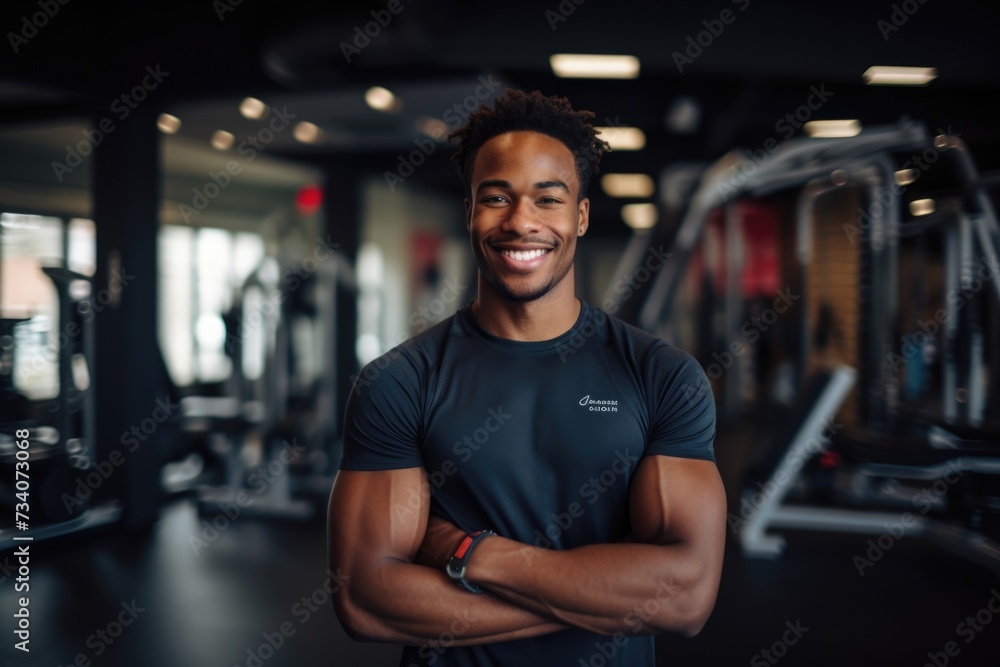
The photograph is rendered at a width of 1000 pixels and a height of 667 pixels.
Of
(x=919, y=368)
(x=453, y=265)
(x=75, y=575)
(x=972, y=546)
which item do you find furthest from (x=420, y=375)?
(x=453, y=265)

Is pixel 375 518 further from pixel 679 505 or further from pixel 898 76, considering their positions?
pixel 898 76

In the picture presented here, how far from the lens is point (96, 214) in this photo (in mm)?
3732

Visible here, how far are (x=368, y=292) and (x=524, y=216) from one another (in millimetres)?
4689

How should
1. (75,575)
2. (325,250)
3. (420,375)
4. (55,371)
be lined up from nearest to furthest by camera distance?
(420,375) → (75,575) → (55,371) → (325,250)

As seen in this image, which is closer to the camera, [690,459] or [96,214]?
[690,459]

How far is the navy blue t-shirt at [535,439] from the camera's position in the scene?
0.97m

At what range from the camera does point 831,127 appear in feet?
19.1

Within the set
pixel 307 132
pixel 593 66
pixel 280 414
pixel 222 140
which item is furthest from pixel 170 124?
pixel 593 66

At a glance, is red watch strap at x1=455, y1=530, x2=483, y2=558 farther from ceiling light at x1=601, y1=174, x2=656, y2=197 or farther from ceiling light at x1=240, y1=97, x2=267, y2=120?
ceiling light at x1=601, y1=174, x2=656, y2=197

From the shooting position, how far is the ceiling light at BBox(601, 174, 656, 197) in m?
8.43

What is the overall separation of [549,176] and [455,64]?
11.4ft

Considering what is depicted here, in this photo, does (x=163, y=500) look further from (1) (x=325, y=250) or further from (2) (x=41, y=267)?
(1) (x=325, y=250)

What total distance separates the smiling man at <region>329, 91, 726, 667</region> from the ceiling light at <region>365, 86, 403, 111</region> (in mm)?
4329

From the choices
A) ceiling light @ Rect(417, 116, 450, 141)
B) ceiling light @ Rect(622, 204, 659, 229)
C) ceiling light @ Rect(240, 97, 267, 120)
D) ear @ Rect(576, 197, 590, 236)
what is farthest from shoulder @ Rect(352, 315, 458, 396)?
ceiling light @ Rect(622, 204, 659, 229)
